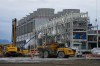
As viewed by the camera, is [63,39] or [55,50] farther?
[63,39]

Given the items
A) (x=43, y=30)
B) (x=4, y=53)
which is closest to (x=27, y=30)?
(x=43, y=30)

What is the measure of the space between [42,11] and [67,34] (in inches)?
2708

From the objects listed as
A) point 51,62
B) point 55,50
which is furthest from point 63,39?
point 51,62

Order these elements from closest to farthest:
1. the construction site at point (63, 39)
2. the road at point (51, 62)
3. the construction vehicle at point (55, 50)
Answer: the road at point (51, 62) → the construction vehicle at point (55, 50) → the construction site at point (63, 39)

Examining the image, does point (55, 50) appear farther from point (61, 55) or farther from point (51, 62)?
point (51, 62)

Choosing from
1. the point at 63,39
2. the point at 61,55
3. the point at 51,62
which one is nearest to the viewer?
the point at 51,62

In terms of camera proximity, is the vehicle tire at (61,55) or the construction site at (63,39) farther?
the construction site at (63,39)

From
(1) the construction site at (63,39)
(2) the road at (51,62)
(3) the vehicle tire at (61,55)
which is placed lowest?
(2) the road at (51,62)

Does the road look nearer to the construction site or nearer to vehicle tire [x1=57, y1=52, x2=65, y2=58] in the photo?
vehicle tire [x1=57, y1=52, x2=65, y2=58]

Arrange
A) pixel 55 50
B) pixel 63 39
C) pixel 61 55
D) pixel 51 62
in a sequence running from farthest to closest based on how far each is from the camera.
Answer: pixel 63 39 < pixel 55 50 < pixel 61 55 < pixel 51 62

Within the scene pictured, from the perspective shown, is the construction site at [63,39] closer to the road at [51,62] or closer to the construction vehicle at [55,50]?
the construction vehicle at [55,50]

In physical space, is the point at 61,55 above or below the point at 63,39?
below

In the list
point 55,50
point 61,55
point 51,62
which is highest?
point 55,50

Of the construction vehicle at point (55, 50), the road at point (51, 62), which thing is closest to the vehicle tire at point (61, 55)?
the construction vehicle at point (55, 50)
